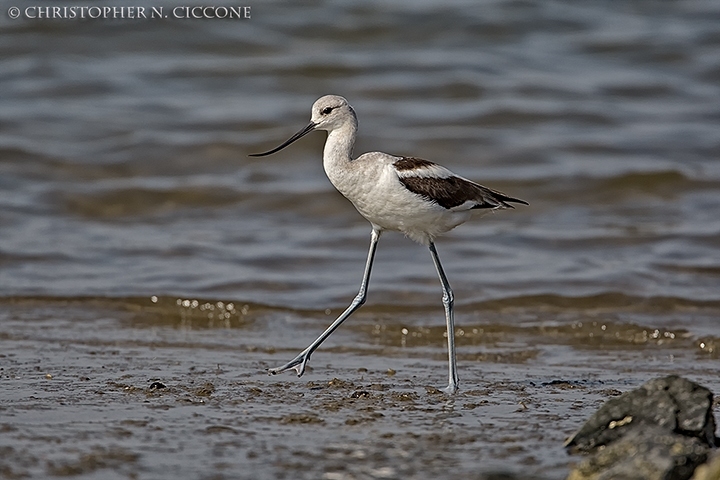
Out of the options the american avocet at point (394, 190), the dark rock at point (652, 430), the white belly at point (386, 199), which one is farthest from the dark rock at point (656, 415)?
the white belly at point (386, 199)

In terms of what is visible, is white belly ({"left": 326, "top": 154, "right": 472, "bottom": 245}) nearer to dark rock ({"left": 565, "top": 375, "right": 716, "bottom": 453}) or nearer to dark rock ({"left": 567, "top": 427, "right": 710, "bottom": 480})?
dark rock ({"left": 565, "top": 375, "right": 716, "bottom": 453})

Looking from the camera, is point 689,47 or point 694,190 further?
point 689,47

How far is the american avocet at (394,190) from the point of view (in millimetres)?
5637

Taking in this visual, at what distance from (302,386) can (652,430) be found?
2084 mm

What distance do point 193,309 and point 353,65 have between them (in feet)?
22.4

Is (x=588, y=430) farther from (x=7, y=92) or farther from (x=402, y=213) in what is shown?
(x=7, y=92)

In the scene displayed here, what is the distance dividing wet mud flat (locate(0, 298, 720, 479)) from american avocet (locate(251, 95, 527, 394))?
0.48 metres

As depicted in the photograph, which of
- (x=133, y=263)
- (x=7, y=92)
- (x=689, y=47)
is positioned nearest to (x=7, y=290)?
(x=133, y=263)

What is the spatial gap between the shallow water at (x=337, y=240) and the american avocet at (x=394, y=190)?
845 millimetres

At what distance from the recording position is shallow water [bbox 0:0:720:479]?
4707 mm

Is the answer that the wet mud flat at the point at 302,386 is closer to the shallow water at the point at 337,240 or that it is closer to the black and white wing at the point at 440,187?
the shallow water at the point at 337,240

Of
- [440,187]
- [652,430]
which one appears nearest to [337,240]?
[440,187]

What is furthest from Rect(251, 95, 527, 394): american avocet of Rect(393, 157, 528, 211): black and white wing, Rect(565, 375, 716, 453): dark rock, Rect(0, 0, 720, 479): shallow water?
Rect(565, 375, 716, 453): dark rock

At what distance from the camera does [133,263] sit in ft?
28.5
